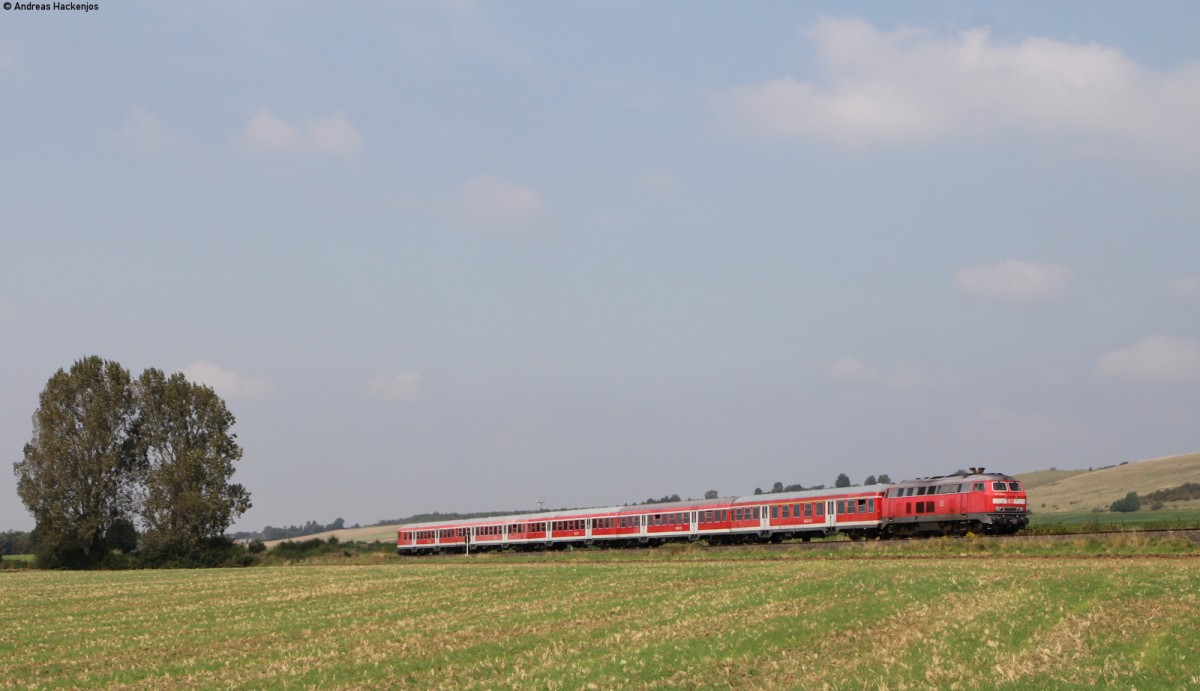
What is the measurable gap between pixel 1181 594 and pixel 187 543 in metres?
84.4

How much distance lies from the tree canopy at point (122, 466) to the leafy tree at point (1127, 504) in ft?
306

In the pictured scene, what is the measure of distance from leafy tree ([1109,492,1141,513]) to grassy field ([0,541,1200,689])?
86.1 metres

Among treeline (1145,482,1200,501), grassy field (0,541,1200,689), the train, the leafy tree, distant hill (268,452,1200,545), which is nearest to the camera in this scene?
grassy field (0,541,1200,689)

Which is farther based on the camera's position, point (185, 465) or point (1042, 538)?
point (185, 465)

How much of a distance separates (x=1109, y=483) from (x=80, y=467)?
12938 centimetres

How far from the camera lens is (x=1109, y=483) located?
148 m

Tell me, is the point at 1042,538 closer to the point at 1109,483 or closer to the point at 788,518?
the point at 788,518

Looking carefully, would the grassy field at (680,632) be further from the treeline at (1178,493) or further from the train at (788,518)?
the treeline at (1178,493)

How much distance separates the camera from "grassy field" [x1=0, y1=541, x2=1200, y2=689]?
1850 cm

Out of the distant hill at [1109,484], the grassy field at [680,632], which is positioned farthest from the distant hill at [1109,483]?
the grassy field at [680,632]

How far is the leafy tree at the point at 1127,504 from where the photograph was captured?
118725 millimetres

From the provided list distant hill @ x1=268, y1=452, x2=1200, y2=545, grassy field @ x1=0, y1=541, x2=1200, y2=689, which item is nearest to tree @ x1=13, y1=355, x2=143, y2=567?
distant hill @ x1=268, y1=452, x2=1200, y2=545

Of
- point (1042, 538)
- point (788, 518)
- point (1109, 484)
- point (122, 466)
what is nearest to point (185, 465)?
point (122, 466)

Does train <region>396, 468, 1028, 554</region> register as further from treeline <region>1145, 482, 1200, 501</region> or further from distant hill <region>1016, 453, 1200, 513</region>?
treeline <region>1145, 482, 1200, 501</region>
